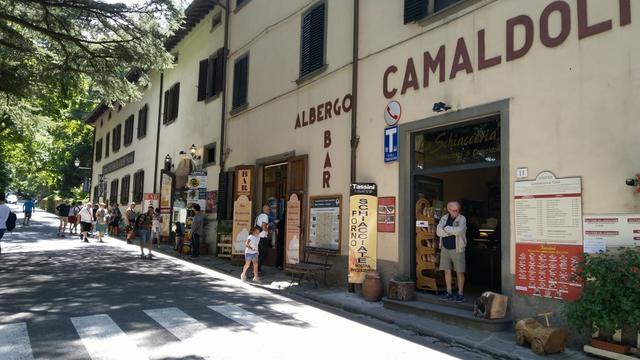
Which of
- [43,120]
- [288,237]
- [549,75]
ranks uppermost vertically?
[43,120]

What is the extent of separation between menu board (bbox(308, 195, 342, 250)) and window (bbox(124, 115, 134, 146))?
794 inches

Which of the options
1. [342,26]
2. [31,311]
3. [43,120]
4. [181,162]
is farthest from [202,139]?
[31,311]

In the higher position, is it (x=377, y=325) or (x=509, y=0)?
(x=509, y=0)

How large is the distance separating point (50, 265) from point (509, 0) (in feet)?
38.1

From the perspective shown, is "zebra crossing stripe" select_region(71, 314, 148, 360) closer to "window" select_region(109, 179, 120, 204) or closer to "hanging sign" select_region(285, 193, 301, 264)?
"hanging sign" select_region(285, 193, 301, 264)

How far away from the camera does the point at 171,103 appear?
72.3 feet

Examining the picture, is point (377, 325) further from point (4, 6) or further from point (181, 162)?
point (181, 162)

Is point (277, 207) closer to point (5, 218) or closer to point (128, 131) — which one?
point (5, 218)

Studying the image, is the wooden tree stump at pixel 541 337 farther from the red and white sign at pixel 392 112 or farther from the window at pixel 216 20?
the window at pixel 216 20

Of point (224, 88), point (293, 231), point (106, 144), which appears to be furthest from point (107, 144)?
point (293, 231)

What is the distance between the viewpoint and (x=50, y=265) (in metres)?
12.1

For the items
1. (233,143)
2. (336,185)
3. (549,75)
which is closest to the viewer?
(549,75)

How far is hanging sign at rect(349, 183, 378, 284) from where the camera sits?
9.49 m

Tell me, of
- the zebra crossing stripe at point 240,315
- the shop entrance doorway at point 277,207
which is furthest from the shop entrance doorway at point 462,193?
the shop entrance doorway at point 277,207
